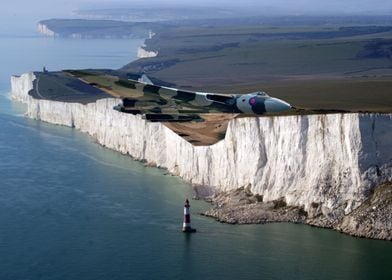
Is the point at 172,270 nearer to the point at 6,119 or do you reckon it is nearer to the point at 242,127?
the point at 242,127

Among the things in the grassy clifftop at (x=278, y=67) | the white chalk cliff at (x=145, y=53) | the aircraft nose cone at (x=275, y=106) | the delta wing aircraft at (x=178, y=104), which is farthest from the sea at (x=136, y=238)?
the white chalk cliff at (x=145, y=53)

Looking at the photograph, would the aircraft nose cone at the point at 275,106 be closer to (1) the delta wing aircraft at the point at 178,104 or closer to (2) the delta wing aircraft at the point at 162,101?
(1) the delta wing aircraft at the point at 178,104

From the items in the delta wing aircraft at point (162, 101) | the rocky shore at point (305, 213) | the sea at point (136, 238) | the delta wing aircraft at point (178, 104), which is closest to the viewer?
the sea at point (136, 238)

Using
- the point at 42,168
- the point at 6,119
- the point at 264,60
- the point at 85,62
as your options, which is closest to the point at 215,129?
the point at 42,168

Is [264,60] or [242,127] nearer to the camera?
[242,127]

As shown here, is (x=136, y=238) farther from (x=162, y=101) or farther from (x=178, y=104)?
(x=162, y=101)

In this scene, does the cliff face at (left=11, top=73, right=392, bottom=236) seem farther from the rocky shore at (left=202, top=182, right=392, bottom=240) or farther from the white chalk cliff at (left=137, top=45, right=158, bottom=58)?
the white chalk cliff at (left=137, top=45, right=158, bottom=58)

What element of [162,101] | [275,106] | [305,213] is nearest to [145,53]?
[162,101]
